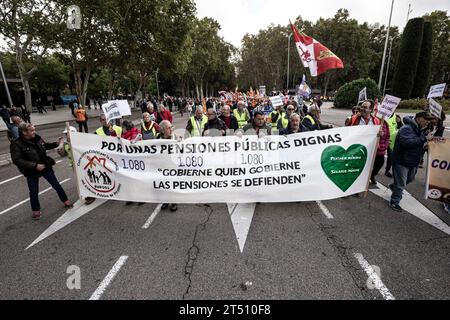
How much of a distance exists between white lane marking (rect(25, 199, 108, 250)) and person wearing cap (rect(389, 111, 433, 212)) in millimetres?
5827

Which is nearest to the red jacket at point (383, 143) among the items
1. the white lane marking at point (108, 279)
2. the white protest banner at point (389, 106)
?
the white protest banner at point (389, 106)

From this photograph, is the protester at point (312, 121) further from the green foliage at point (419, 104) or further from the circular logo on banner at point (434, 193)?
the green foliage at point (419, 104)

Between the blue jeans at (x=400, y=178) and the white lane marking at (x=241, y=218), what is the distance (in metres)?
2.66

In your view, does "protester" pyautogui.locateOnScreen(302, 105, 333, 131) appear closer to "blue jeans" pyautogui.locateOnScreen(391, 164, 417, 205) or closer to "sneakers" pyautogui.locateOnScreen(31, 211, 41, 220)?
"blue jeans" pyautogui.locateOnScreen(391, 164, 417, 205)

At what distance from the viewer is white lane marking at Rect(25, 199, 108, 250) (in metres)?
4.01

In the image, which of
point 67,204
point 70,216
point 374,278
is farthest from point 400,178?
point 67,204

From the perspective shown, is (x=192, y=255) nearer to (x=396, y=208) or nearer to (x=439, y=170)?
(x=396, y=208)

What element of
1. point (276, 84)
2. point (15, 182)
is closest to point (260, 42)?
point (276, 84)

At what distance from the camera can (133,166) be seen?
4.45 metres

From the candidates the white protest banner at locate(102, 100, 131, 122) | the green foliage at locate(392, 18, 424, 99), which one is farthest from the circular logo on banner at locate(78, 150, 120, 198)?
the green foliage at locate(392, 18, 424, 99)

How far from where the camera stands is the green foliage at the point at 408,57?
92.1 ft

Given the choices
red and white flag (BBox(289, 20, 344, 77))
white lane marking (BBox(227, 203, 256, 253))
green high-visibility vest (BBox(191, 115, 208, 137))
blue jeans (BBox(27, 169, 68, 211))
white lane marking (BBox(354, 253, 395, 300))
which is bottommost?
white lane marking (BBox(354, 253, 395, 300))

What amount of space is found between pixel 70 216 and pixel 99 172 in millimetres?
1031
